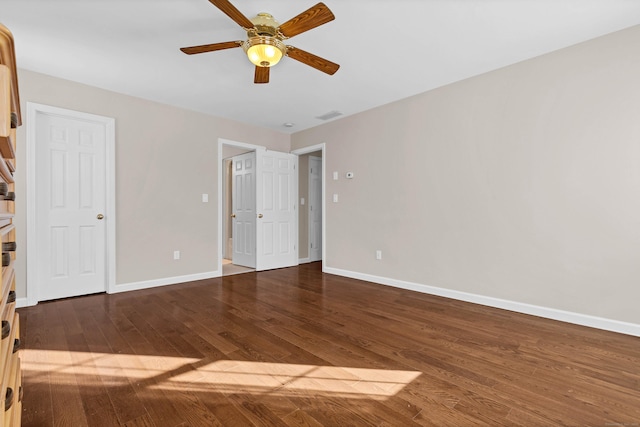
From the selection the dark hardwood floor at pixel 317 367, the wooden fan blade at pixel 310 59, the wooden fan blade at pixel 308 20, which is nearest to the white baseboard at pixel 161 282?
the dark hardwood floor at pixel 317 367

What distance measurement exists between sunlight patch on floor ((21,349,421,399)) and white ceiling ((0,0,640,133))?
253 centimetres

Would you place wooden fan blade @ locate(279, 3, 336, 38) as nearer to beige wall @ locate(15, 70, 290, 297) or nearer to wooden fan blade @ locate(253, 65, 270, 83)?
wooden fan blade @ locate(253, 65, 270, 83)

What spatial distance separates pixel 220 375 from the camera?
6.36 ft

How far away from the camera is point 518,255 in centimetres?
317

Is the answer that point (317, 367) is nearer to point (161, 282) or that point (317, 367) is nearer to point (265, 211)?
point (161, 282)

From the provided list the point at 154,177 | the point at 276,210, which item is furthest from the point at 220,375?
the point at 276,210

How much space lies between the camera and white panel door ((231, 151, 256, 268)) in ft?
17.9

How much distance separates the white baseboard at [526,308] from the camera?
2.62 metres

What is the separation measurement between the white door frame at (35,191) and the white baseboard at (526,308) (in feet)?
11.2

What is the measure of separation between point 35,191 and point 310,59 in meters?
3.23

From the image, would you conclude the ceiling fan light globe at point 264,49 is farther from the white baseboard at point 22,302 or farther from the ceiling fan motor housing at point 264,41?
the white baseboard at point 22,302

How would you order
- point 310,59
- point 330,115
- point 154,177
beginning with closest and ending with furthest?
point 310,59 < point 154,177 < point 330,115

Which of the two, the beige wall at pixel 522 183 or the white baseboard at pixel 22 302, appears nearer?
the beige wall at pixel 522 183

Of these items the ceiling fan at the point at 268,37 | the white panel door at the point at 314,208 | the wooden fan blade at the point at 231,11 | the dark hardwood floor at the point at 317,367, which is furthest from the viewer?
A: the white panel door at the point at 314,208
